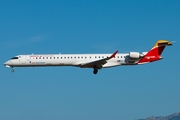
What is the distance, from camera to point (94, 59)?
135ft

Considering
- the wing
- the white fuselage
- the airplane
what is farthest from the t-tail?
the wing

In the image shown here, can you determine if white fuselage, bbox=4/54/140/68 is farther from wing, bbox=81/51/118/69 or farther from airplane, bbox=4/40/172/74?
wing, bbox=81/51/118/69

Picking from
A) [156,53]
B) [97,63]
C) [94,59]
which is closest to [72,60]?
[94,59]

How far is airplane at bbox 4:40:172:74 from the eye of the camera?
40.8m

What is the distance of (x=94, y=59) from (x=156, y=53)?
9484mm

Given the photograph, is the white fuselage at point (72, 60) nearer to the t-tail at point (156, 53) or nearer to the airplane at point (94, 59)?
the airplane at point (94, 59)

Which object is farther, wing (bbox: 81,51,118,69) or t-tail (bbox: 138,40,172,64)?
t-tail (bbox: 138,40,172,64)

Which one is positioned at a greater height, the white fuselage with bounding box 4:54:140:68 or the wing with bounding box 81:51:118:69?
the white fuselage with bounding box 4:54:140:68

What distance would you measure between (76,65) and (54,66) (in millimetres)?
3566

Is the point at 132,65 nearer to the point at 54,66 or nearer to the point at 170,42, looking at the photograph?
the point at 170,42

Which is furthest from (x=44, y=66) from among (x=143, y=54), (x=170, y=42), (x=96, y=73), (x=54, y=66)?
(x=170, y=42)

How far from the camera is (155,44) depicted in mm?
42406

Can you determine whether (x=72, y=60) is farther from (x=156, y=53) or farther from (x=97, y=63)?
(x=156, y=53)

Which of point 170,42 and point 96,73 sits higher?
point 170,42
